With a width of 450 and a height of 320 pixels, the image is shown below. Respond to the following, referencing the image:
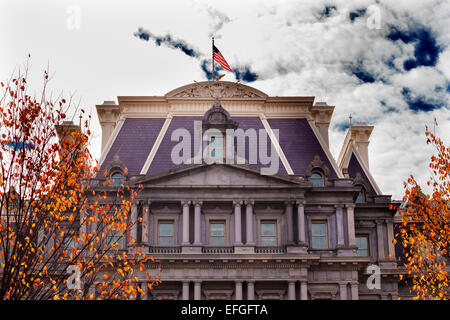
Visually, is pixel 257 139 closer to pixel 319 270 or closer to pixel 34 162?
pixel 319 270

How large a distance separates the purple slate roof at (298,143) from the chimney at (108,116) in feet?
33.3

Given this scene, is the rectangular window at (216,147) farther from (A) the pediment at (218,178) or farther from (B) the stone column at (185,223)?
(B) the stone column at (185,223)

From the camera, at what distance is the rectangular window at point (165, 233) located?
3684 centimetres

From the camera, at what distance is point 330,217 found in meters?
37.8

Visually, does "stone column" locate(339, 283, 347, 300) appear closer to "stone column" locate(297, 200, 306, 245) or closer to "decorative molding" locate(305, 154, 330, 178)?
"stone column" locate(297, 200, 306, 245)

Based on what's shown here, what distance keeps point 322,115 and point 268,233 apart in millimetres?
9765

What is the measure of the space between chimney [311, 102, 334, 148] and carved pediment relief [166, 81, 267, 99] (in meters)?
4.24

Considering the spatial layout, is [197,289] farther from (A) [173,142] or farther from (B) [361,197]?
(B) [361,197]

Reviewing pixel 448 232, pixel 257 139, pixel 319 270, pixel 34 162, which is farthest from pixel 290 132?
pixel 34 162

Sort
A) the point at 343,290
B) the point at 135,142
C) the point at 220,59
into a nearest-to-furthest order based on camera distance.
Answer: the point at 343,290 → the point at 135,142 → the point at 220,59

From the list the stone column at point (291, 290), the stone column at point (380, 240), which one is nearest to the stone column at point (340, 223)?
the stone column at point (291, 290)

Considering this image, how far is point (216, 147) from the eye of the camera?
38.4 meters

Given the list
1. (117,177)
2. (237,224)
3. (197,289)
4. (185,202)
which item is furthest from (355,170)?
(117,177)
